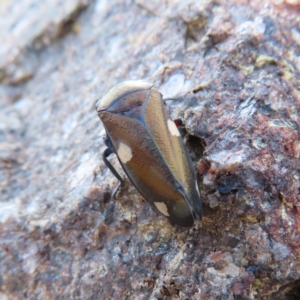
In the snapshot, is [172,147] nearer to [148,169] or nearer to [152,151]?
[152,151]

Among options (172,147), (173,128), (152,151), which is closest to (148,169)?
(152,151)

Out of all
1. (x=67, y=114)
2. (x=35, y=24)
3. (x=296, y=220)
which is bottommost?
(x=296, y=220)

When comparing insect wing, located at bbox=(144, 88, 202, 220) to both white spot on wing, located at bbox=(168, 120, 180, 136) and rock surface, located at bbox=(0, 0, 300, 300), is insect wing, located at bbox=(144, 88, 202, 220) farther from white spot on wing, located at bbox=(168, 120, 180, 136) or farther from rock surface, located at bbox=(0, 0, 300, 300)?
rock surface, located at bbox=(0, 0, 300, 300)

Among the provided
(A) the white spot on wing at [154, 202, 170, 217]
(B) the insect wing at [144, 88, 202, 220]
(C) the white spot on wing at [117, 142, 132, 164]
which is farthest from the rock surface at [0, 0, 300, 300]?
(C) the white spot on wing at [117, 142, 132, 164]

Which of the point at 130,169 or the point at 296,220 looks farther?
the point at 130,169

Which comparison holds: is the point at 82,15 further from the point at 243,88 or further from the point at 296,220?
the point at 296,220

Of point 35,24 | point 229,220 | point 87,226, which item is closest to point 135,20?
point 35,24

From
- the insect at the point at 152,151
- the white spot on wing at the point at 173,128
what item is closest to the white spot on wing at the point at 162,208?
the insect at the point at 152,151
